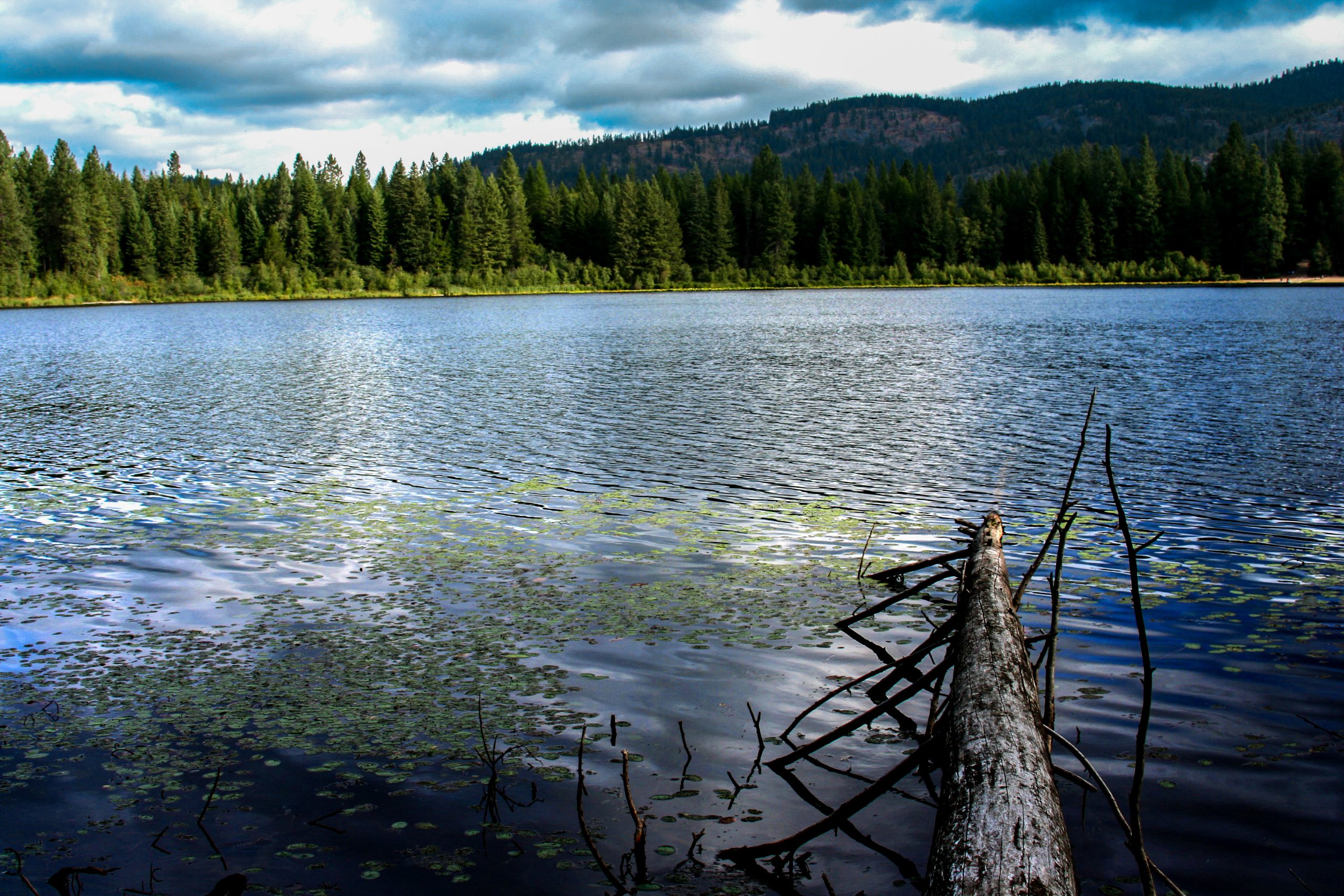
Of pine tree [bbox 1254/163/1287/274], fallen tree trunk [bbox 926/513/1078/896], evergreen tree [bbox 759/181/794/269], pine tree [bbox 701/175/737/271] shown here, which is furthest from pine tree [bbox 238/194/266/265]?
fallen tree trunk [bbox 926/513/1078/896]

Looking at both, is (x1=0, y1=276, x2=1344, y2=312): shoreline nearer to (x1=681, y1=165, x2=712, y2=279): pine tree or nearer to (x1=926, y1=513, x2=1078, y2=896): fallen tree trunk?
(x1=681, y1=165, x2=712, y2=279): pine tree

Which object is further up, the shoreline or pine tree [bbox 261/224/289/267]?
pine tree [bbox 261/224/289/267]

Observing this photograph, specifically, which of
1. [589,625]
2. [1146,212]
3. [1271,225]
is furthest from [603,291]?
[589,625]

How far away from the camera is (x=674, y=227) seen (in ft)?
436

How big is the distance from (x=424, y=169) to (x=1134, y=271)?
349 feet

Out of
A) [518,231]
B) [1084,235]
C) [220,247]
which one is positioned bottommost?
[220,247]

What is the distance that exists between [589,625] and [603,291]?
399ft

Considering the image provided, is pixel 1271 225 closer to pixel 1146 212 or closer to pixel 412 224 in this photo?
pixel 1146 212

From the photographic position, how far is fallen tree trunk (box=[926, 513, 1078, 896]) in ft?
11.6

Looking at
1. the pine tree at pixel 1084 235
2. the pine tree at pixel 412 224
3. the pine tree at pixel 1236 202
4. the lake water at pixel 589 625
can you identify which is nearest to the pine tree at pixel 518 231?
the pine tree at pixel 412 224

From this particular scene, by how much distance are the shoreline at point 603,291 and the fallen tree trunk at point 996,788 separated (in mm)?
112236

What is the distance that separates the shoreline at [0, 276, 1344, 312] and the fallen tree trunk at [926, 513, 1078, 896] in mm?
112236

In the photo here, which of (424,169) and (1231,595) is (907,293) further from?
(1231,595)

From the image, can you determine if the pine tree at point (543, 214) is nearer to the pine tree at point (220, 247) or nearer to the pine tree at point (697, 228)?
the pine tree at point (697, 228)
